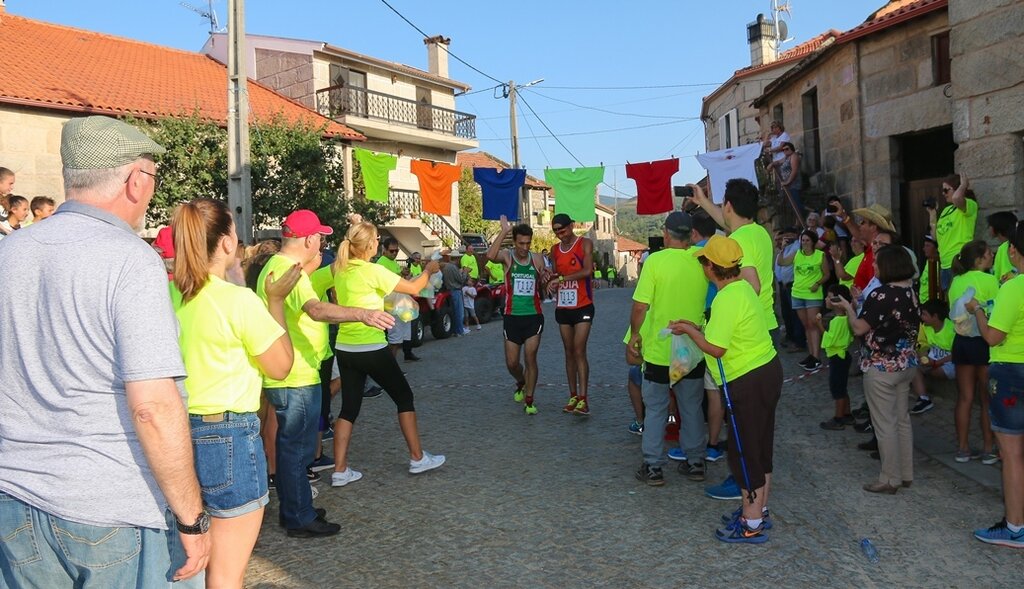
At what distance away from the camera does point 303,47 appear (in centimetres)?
2689

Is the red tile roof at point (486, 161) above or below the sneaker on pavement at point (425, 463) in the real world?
above

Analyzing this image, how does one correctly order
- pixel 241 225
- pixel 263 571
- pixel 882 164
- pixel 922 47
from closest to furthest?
pixel 263 571
pixel 922 47
pixel 882 164
pixel 241 225

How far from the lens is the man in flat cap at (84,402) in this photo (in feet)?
6.47

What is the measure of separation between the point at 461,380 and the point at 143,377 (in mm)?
8317

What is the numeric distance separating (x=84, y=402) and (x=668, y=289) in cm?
423

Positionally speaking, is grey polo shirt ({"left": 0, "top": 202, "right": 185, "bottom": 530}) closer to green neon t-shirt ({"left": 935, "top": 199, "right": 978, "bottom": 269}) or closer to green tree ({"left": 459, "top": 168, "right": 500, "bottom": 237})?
green neon t-shirt ({"left": 935, "top": 199, "right": 978, "bottom": 269})

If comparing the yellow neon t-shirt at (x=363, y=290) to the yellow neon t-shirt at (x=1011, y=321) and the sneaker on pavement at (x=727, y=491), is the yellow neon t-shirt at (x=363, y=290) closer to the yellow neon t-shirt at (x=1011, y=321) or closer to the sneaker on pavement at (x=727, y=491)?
the sneaker on pavement at (x=727, y=491)

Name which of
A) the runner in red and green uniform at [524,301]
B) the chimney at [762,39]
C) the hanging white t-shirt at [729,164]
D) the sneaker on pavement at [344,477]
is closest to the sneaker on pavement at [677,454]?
the runner in red and green uniform at [524,301]

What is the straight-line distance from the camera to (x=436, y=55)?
112 ft

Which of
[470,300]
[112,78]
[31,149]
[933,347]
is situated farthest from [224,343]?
[112,78]

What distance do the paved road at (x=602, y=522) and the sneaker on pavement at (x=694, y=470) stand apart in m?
0.06

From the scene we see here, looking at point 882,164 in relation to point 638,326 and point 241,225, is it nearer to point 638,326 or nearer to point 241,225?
point 638,326

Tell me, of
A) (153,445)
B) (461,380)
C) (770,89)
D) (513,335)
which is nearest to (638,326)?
(513,335)

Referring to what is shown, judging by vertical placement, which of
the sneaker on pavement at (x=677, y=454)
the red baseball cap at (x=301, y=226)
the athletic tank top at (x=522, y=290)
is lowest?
the sneaker on pavement at (x=677, y=454)
